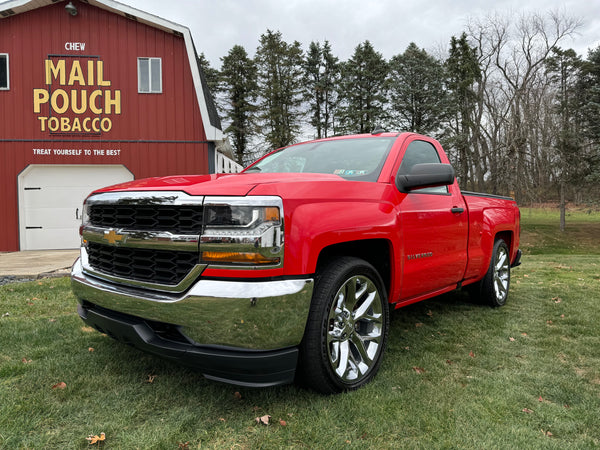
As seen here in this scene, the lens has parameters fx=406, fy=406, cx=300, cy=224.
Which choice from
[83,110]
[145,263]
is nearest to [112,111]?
[83,110]

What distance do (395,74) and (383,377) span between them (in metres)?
27.7

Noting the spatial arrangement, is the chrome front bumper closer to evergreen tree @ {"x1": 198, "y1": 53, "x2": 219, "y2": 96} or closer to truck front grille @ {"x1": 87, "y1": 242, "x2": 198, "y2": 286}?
truck front grille @ {"x1": 87, "y1": 242, "x2": 198, "y2": 286}

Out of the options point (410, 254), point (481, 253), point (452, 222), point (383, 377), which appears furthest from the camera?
point (481, 253)

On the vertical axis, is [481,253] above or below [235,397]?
above

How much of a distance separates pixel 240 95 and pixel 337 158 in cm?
3348

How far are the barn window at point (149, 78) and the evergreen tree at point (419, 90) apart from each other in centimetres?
1797

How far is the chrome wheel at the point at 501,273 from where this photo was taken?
4.70 metres

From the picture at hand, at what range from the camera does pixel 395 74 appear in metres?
27.4

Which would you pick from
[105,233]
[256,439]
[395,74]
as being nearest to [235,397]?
[256,439]

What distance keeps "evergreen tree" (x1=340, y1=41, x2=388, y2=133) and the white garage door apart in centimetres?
2208

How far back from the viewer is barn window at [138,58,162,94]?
1105cm

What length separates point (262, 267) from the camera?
2.03 m

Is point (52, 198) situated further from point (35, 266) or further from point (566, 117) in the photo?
point (566, 117)

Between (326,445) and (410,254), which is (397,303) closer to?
(410,254)
